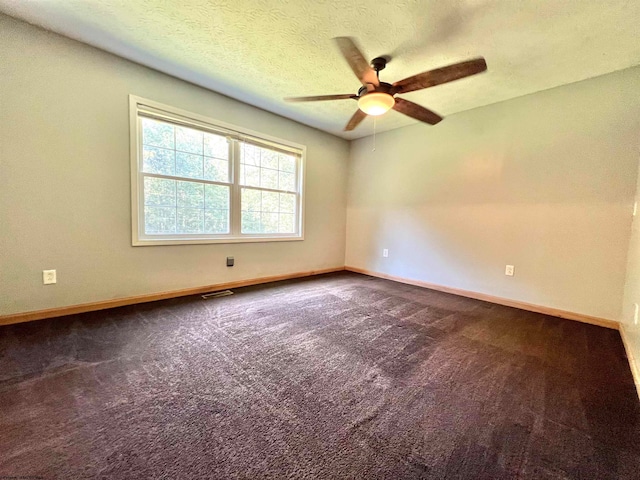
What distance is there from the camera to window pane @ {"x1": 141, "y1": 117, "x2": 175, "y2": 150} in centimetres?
274

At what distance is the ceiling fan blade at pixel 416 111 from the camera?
2330 millimetres

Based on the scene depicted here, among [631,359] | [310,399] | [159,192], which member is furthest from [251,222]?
[631,359]

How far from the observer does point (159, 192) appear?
2.86 meters

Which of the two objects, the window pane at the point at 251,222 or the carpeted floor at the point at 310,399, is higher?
the window pane at the point at 251,222

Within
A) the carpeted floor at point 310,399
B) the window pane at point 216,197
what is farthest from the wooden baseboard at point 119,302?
the window pane at point 216,197

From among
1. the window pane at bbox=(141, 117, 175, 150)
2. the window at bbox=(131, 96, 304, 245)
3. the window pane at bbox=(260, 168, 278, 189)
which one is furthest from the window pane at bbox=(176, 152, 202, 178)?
the window pane at bbox=(260, 168, 278, 189)

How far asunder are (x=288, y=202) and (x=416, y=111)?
2279 mm

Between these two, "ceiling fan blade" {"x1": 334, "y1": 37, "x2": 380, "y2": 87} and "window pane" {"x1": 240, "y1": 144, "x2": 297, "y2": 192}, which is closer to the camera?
"ceiling fan blade" {"x1": 334, "y1": 37, "x2": 380, "y2": 87}

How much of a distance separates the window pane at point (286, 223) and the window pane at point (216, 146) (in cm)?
120

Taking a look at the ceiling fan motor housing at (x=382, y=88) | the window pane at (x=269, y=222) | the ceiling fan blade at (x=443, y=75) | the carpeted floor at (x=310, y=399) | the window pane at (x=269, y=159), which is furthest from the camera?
the window pane at (x=269, y=222)

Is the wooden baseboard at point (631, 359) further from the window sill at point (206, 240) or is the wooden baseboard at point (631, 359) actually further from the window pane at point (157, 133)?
the window pane at point (157, 133)

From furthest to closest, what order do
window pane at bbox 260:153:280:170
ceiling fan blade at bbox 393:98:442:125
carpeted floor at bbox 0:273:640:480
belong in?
window pane at bbox 260:153:280:170, ceiling fan blade at bbox 393:98:442:125, carpeted floor at bbox 0:273:640:480

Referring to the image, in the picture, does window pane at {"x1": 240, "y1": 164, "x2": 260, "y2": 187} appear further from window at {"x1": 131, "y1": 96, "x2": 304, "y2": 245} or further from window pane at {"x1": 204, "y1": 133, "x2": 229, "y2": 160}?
window pane at {"x1": 204, "y1": 133, "x2": 229, "y2": 160}

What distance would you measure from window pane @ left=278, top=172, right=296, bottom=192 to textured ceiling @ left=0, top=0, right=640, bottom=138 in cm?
139
